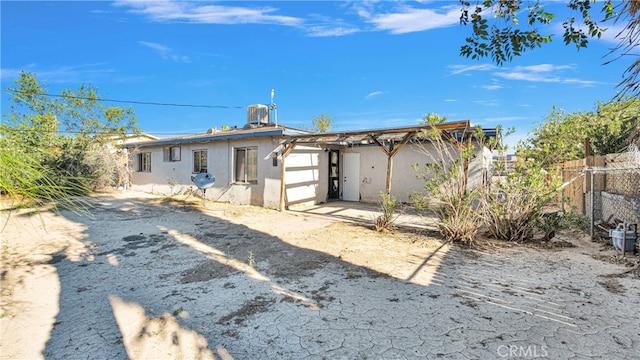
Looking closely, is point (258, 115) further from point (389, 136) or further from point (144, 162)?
point (389, 136)

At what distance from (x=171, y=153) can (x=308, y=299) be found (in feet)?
42.8

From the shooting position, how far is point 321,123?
3114cm

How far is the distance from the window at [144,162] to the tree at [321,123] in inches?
703

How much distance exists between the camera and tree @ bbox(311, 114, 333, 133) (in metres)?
30.8

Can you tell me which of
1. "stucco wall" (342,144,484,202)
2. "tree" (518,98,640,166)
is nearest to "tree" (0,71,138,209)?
"stucco wall" (342,144,484,202)

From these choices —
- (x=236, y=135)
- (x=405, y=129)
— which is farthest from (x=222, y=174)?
(x=405, y=129)

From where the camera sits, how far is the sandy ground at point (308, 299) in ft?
8.36

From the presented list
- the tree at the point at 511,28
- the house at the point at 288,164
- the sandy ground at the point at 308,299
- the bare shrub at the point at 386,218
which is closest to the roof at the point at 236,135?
the house at the point at 288,164

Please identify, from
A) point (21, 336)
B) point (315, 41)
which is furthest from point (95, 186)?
point (21, 336)
